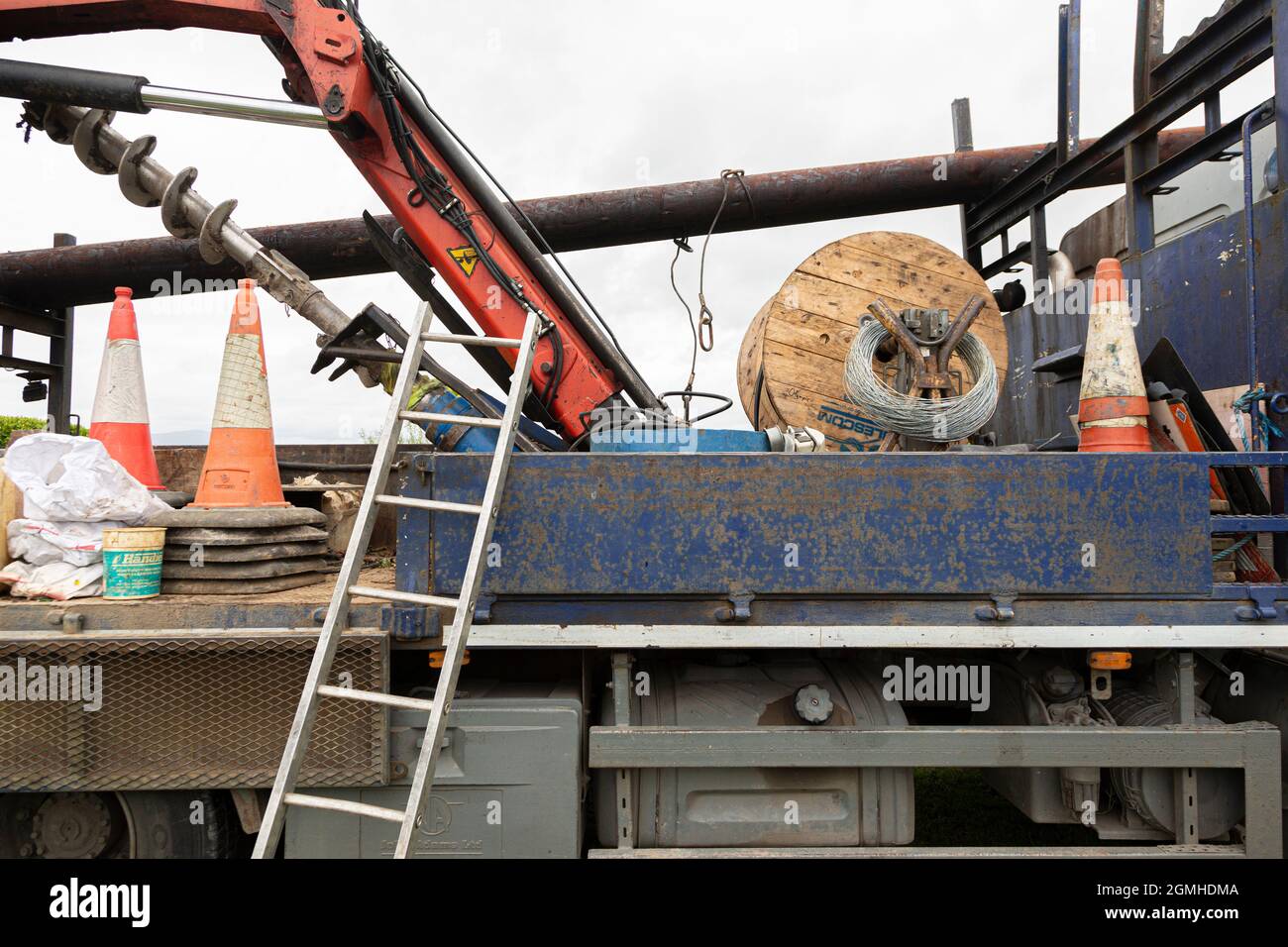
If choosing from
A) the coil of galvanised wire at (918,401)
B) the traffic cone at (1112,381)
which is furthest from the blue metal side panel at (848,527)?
the coil of galvanised wire at (918,401)

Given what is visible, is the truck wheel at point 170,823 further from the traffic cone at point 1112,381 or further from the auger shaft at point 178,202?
the traffic cone at point 1112,381

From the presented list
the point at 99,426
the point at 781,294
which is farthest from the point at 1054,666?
the point at 99,426

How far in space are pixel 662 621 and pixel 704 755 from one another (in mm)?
486

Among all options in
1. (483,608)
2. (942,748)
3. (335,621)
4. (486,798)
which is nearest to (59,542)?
(335,621)

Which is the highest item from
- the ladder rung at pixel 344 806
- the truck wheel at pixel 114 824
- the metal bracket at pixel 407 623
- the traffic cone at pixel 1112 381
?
the traffic cone at pixel 1112 381

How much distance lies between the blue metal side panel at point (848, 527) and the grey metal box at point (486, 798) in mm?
485

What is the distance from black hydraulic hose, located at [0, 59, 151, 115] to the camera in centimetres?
328

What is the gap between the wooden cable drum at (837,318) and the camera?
3.92 m

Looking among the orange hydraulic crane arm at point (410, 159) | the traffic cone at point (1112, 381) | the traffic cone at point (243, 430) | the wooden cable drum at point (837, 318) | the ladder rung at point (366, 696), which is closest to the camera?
the ladder rung at point (366, 696)

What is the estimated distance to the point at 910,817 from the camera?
2711 mm

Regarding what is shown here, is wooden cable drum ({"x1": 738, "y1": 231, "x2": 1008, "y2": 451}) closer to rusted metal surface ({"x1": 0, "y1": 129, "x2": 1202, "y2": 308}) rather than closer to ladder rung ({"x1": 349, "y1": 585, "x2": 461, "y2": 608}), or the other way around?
rusted metal surface ({"x1": 0, "y1": 129, "x2": 1202, "y2": 308})

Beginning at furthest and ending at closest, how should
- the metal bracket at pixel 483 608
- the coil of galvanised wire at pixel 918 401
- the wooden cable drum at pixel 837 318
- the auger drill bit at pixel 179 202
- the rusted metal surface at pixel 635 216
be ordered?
the rusted metal surface at pixel 635 216 → the wooden cable drum at pixel 837 318 → the auger drill bit at pixel 179 202 → the coil of galvanised wire at pixel 918 401 → the metal bracket at pixel 483 608

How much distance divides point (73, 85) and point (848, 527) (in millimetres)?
3906

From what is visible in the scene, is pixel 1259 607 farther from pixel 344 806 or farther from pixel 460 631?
pixel 344 806
